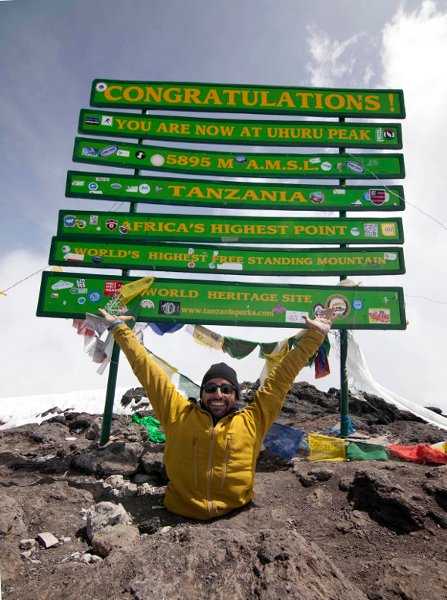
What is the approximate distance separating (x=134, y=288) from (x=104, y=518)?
445 cm

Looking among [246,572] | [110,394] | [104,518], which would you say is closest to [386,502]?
[246,572]

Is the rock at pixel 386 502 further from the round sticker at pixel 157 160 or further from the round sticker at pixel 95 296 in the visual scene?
the round sticker at pixel 157 160

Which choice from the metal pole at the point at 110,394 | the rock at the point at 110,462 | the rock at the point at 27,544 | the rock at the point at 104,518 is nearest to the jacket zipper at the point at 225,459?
the rock at the point at 104,518

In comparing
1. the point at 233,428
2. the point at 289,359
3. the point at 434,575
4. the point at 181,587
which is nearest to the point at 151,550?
the point at 181,587

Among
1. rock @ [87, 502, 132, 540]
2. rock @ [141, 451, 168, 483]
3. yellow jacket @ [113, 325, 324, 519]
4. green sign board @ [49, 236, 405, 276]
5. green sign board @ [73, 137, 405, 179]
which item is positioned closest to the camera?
rock @ [87, 502, 132, 540]

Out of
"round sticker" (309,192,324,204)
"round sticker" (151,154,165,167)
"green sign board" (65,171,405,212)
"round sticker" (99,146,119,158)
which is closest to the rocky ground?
"green sign board" (65,171,405,212)

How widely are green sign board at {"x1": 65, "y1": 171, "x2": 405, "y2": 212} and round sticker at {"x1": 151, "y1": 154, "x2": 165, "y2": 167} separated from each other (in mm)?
376

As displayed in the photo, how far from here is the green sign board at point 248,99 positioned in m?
7.93

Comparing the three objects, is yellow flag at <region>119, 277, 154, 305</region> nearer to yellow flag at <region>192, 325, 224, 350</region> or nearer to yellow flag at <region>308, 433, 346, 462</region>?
yellow flag at <region>192, 325, 224, 350</region>

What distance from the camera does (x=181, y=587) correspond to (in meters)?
1.68

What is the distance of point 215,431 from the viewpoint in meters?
2.89

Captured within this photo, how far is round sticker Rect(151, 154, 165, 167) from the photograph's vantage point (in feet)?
24.9

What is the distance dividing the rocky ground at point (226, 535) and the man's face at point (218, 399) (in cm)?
86

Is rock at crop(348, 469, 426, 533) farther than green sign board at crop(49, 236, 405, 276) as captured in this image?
No
